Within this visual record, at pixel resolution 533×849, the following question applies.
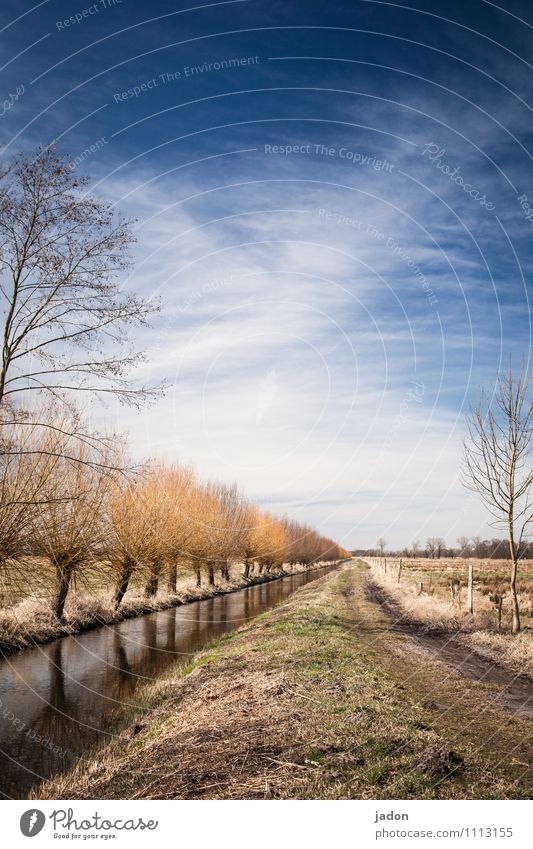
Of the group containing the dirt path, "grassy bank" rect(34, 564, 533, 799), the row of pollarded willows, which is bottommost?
the dirt path

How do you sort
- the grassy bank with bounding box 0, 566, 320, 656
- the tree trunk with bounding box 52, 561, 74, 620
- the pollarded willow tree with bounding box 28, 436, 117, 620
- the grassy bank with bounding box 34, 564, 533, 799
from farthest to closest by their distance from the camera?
the tree trunk with bounding box 52, 561, 74, 620 < the grassy bank with bounding box 0, 566, 320, 656 < the pollarded willow tree with bounding box 28, 436, 117, 620 < the grassy bank with bounding box 34, 564, 533, 799

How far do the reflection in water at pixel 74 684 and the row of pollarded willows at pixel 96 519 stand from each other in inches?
91.9

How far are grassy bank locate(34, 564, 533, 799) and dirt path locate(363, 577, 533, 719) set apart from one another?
0.41 metres

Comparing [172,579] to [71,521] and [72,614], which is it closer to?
[72,614]

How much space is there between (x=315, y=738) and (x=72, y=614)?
1782cm

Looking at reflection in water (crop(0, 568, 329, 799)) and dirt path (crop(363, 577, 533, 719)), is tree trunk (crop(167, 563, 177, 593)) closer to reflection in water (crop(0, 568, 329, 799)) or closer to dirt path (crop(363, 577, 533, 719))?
reflection in water (crop(0, 568, 329, 799))

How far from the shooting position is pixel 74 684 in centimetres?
1450

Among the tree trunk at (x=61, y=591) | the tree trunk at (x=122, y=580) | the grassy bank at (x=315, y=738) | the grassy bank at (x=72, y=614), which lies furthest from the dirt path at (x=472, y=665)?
the tree trunk at (x=122, y=580)

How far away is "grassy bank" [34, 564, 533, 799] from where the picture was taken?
588 cm

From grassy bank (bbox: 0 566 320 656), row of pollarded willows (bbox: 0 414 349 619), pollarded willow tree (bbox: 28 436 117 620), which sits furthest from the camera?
grassy bank (bbox: 0 566 320 656)

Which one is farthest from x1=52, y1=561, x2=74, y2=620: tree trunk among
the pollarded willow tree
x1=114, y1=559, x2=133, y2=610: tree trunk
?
x1=114, y1=559, x2=133, y2=610: tree trunk

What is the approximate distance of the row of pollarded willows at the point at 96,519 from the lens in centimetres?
1523

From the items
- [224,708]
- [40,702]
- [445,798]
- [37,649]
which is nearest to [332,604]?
[37,649]

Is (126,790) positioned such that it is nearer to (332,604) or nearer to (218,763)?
(218,763)
